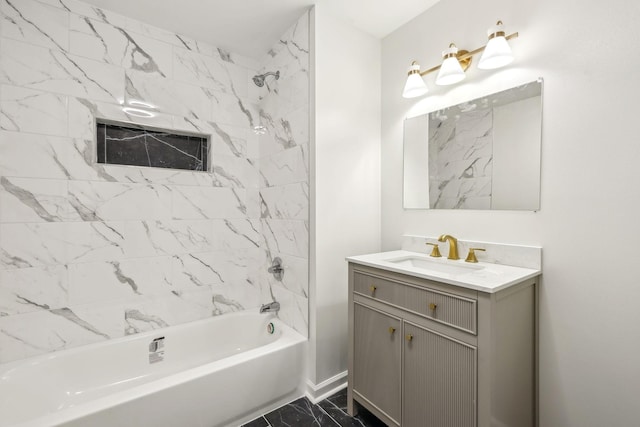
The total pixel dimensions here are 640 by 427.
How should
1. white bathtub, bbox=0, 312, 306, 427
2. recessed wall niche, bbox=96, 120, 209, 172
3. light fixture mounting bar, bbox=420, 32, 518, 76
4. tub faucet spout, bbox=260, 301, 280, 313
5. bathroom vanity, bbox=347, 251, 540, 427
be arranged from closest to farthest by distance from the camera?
bathroom vanity, bbox=347, 251, 540, 427 → white bathtub, bbox=0, 312, 306, 427 → light fixture mounting bar, bbox=420, 32, 518, 76 → recessed wall niche, bbox=96, 120, 209, 172 → tub faucet spout, bbox=260, 301, 280, 313

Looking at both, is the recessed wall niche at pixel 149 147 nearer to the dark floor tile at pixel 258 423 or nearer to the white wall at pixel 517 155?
the dark floor tile at pixel 258 423

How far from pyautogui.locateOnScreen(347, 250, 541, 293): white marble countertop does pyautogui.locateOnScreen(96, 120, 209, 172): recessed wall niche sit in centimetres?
154

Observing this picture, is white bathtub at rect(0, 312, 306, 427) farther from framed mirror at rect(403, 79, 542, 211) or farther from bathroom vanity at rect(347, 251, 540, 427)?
framed mirror at rect(403, 79, 542, 211)

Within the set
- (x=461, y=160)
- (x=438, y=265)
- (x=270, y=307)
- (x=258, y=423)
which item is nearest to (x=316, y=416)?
(x=258, y=423)

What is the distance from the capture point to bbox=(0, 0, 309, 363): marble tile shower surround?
172 centimetres

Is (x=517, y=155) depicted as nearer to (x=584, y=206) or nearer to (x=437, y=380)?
(x=584, y=206)

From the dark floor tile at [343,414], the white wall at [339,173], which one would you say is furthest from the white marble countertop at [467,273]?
the dark floor tile at [343,414]

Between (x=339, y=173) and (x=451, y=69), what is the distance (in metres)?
0.91

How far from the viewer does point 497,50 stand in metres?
1.45

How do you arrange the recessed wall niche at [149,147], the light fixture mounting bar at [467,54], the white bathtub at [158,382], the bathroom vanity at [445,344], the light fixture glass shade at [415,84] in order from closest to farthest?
the bathroom vanity at [445,344] < the white bathtub at [158,382] < the light fixture mounting bar at [467,54] < the light fixture glass shade at [415,84] < the recessed wall niche at [149,147]

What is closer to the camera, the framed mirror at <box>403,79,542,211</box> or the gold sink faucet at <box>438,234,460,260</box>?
the framed mirror at <box>403,79,542,211</box>

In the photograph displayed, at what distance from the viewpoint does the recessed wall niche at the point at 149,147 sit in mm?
1995

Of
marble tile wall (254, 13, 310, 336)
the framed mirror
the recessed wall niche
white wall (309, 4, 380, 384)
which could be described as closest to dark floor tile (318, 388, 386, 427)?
white wall (309, 4, 380, 384)

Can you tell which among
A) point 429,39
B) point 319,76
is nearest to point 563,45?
point 429,39
